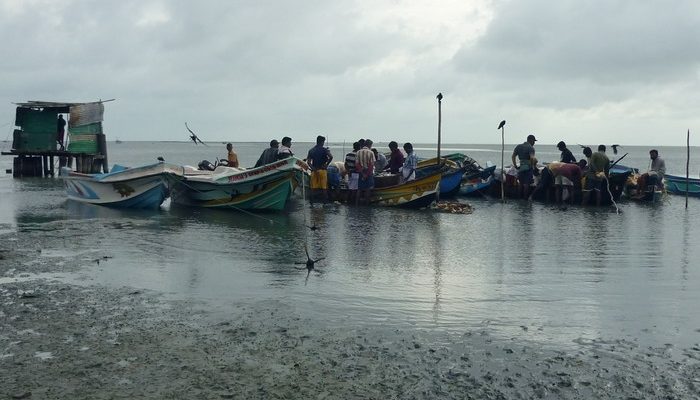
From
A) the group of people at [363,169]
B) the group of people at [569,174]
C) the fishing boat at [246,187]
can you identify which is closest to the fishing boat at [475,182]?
the group of people at [569,174]

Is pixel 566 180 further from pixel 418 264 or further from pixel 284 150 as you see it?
pixel 418 264

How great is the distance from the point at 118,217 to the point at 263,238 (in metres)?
4.80

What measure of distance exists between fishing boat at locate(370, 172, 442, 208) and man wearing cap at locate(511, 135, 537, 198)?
4.29m

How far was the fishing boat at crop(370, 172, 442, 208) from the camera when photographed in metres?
19.0

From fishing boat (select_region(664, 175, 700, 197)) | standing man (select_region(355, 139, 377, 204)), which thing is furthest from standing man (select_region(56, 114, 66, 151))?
fishing boat (select_region(664, 175, 700, 197))

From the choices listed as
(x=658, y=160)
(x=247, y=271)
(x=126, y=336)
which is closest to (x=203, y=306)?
(x=126, y=336)

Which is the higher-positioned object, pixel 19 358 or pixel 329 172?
pixel 329 172

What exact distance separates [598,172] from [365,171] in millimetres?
7147

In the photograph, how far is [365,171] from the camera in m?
19.7

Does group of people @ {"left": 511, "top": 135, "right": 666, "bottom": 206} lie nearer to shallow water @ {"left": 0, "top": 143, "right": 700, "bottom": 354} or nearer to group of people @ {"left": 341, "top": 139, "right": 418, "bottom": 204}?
shallow water @ {"left": 0, "top": 143, "right": 700, "bottom": 354}

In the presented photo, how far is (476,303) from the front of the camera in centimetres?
816

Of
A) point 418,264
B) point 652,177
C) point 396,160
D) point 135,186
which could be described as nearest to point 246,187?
point 135,186

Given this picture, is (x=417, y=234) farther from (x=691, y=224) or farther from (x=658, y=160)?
(x=658, y=160)

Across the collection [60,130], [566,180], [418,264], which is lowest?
[418,264]
